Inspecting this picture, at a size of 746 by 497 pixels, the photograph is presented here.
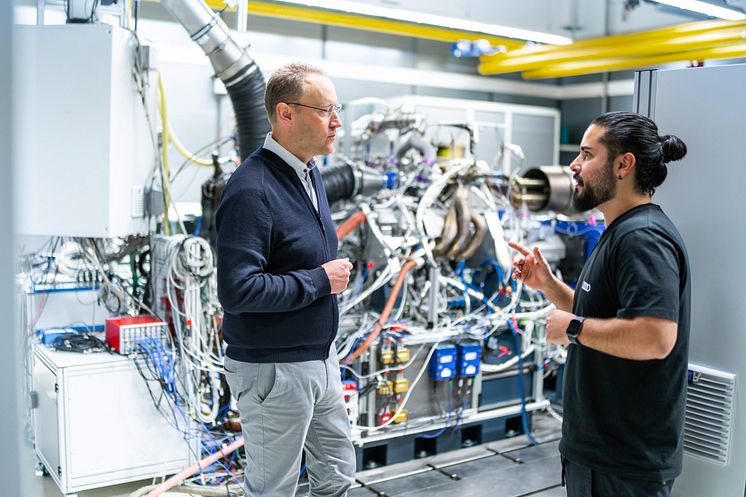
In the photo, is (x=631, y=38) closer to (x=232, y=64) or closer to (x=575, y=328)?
(x=232, y=64)

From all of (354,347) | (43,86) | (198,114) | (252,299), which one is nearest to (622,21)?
(198,114)

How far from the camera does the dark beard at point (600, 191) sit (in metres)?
1.80

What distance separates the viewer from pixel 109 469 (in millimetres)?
3025

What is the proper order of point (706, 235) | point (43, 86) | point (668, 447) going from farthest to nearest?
point (43, 86)
point (706, 235)
point (668, 447)

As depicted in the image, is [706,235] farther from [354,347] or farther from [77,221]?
[77,221]

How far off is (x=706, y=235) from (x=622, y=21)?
6.04 m

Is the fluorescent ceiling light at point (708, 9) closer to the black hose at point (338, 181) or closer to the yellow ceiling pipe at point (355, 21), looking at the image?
the yellow ceiling pipe at point (355, 21)

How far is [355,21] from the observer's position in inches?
237

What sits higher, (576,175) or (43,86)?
(43,86)

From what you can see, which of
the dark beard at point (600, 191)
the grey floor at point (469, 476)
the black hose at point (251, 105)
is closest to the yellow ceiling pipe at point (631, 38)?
the grey floor at point (469, 476)

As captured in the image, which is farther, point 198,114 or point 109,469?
point 198,114

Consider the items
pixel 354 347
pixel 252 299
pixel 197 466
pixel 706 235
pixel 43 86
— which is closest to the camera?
pixel 252 299

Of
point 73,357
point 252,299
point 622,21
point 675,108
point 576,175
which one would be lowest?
point 73,357

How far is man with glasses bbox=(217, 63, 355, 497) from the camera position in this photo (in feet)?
6.31
